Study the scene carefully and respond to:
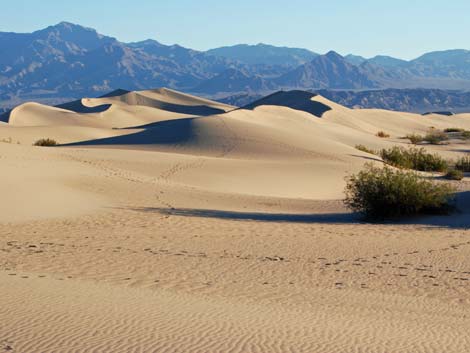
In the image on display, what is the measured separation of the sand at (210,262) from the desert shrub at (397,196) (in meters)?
0.46

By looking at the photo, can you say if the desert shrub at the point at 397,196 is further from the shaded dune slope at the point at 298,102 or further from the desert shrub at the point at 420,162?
the shaded dune slope at the point at 298,102

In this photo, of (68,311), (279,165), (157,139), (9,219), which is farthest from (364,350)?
(157,139)

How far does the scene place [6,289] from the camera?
29.0 ft

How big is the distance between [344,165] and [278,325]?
2357cm

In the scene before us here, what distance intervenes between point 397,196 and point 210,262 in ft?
24.0

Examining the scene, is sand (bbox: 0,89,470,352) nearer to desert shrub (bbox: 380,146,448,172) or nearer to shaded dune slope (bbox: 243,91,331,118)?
desert shrub (bbox: 380,146,448,172)

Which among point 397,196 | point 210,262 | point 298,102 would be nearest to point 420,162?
point 397,196

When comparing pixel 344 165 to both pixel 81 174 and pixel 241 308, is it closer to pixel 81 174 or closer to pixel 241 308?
pixel 81 174

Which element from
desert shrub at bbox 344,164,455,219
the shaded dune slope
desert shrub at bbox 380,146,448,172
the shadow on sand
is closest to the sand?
the shadow on sand

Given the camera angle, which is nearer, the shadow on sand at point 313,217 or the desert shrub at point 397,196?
the shadow on sand at point 313,217

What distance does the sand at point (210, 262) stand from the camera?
7.25 metres

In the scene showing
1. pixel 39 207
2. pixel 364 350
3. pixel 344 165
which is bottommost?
pixel 364 350

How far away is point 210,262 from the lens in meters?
11.9

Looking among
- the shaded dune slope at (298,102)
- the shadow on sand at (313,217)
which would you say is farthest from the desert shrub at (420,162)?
the shaded dune slope at (298,102)
